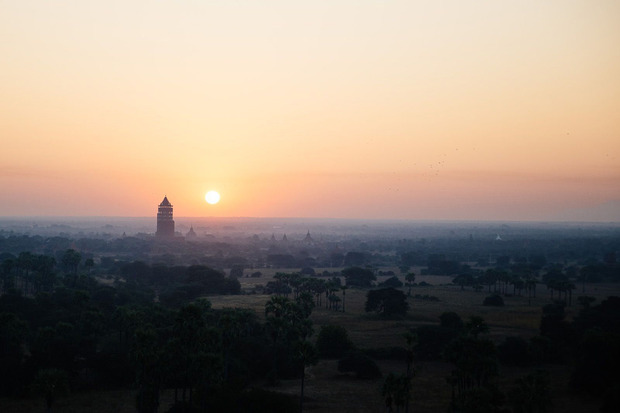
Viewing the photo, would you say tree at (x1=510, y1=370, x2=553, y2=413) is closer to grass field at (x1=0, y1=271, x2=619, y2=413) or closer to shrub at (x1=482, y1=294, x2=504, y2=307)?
grass field at (x1=0, y1=271, x2=619, y2=413)

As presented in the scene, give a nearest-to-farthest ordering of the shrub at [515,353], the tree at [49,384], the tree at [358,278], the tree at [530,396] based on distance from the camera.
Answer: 1. the tree at [530,396]
2. the tree at [49,384]
3. the shrub at [515,353]
4. the tree at [358,278]

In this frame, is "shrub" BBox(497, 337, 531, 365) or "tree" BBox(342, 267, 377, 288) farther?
"tree" BBox(342, 267, 377, 288)

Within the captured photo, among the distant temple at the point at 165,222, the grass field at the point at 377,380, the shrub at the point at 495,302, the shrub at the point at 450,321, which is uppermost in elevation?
the distant temple at the point at 165,222

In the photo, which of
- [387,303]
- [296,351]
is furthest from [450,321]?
[296,351]

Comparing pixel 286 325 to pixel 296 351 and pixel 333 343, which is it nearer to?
pixel 296 351

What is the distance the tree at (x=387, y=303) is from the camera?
80.6m

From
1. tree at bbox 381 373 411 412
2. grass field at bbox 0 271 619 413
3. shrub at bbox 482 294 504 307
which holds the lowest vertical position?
grass field at bbox 0 271 619 413

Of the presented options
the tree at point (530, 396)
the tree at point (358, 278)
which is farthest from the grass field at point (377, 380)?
the tree at point (358, 278)

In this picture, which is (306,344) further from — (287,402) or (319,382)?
(319,382)

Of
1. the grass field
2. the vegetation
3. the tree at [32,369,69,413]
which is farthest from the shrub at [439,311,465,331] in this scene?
the tree at [32,369,69,413]

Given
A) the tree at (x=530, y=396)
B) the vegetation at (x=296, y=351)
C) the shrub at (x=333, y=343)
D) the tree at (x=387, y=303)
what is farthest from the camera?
the tree at (x=387, y=303)

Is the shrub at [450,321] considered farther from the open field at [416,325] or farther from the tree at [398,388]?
the tree at [398,388]

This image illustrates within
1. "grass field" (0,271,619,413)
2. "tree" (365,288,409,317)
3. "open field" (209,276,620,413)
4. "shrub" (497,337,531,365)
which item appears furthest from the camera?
"tree" (365,288,409,317)

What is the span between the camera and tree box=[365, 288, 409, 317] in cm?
8062
